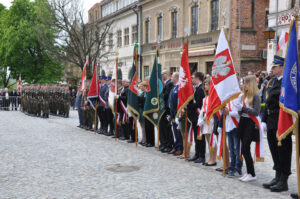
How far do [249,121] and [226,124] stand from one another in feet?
1.86

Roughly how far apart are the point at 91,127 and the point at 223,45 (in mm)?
9290

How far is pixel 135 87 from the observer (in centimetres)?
1176

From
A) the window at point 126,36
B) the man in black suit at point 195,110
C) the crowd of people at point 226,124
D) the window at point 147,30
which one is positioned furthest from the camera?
the window at point 126,36

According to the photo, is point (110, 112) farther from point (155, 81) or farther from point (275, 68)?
point (275, 68)

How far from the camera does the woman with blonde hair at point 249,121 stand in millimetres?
6949

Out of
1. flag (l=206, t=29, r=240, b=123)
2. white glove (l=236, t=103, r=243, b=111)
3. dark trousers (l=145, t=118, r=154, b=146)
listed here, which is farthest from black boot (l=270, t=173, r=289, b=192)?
dark trousers (l=145, t=118, r=154, b=146)

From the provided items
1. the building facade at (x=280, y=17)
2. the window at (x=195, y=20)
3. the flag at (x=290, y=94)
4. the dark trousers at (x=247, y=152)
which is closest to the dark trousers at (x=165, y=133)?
the dark trousers at (x=247, y=152)

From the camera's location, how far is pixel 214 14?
2489 cm

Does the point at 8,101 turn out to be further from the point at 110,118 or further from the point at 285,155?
the point at 285,155

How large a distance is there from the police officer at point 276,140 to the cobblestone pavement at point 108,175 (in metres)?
0.23

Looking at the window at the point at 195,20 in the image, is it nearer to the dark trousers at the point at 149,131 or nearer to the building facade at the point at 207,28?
the building facade at the point at 207,28

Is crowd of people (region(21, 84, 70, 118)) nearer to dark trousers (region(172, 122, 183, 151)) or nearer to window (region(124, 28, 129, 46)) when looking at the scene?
dark trousers (region(172, 122, 183, 151))

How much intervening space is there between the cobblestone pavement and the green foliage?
114 feet

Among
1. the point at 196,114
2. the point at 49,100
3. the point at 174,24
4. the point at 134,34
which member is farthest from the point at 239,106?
the point at 134,34
